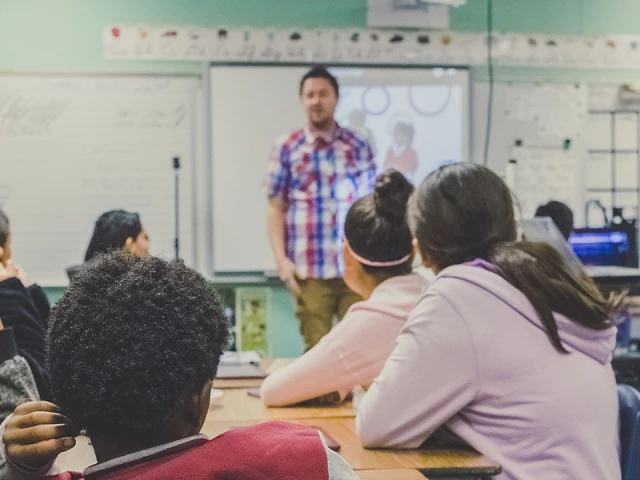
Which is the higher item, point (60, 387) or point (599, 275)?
point (60, 387)

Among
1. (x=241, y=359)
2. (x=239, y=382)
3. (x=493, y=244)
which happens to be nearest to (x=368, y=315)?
(x=493, y=244)

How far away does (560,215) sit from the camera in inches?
159

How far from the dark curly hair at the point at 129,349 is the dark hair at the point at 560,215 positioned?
10.6 ft

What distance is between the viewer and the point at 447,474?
4.72 ft

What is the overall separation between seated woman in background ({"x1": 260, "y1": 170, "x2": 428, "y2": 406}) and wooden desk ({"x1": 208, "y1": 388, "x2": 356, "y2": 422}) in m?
0.03

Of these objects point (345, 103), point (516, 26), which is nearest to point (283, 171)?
point (345, 103)

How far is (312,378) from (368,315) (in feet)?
0.67

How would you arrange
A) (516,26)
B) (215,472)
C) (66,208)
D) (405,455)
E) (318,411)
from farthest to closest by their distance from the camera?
(516,26) < (66,208) < (318,411) < (405,455) < (215,472)

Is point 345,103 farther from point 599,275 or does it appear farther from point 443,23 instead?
point 599,275

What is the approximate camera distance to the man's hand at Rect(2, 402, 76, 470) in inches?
37.9

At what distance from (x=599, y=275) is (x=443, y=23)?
2.10m

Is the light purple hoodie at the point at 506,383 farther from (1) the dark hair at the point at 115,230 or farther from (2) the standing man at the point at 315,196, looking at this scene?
(2) the standing man at the point at 315,196

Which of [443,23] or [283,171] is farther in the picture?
[443,23]

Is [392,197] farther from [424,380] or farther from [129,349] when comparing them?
[129,349]
